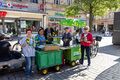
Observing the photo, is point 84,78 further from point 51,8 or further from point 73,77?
point 51,8

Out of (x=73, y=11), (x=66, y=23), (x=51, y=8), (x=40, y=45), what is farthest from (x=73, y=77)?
(x=51, y=8)

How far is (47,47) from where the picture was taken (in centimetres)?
732

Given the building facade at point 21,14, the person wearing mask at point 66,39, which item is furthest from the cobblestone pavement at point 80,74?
the building facade at point 21,14

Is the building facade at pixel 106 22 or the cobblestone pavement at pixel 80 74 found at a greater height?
the building facade at pixel 106 22

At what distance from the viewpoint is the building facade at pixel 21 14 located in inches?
950

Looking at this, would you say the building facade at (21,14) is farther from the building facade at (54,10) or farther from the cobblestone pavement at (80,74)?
the cobblestone pavement at (80,74)

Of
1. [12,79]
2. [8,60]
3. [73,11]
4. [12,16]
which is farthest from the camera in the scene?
[12,16]

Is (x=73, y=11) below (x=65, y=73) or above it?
above

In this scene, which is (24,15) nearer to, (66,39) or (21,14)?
(21,14)

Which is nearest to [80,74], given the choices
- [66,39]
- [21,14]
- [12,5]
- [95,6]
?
[66,39]

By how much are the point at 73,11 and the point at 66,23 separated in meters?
2.69

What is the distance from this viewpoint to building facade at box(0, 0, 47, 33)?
24134 mm

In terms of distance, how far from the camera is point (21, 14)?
25.5 metres

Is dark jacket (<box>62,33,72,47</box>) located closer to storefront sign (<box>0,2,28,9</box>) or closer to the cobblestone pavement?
the cobblestone pavement
